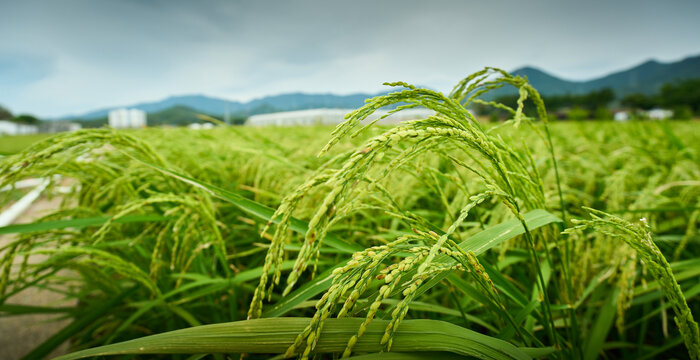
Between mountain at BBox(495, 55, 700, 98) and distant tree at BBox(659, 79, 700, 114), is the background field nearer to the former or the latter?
distant tree at BBox(659, 79, 700, 114)

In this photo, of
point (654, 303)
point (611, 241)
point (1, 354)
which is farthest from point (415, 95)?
point (1, 354)

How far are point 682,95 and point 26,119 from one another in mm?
150224

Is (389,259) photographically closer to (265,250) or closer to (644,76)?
(265,250)

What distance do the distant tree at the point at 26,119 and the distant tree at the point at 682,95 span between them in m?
142

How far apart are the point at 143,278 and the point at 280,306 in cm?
60

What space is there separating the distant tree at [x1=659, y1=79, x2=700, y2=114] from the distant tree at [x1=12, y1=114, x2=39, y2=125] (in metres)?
142

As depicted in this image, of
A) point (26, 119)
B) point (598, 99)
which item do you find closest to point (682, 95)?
point (598, 99)

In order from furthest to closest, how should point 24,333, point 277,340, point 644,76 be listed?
1. point 644,76
2. point 24,333
3. point 277,340

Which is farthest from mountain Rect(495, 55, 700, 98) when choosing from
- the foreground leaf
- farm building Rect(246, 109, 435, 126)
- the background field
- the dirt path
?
the dirt path

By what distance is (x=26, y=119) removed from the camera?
8850 cm

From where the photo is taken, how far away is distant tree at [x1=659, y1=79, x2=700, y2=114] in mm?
53875

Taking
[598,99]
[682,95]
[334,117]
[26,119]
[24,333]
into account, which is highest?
[598,99]

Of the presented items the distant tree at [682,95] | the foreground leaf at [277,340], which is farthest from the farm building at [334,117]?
the distant tree at [682,95]

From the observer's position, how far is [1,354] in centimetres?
141
